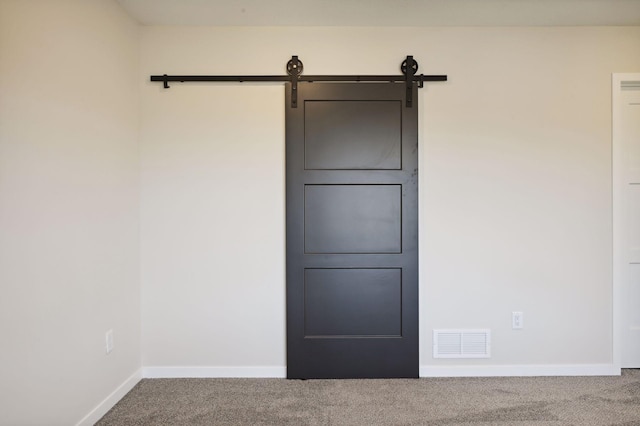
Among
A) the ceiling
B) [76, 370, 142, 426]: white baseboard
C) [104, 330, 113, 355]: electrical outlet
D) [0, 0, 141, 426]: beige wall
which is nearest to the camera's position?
[0, 0, 141, 426]: beige wall

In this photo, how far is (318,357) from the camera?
292 centimetres

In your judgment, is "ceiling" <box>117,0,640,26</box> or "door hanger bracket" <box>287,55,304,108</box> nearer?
"ceiling" <box>117,0,640,26</box>

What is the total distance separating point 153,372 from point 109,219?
1.18 meters

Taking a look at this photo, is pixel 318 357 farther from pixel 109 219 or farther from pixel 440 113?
pixel 440 113

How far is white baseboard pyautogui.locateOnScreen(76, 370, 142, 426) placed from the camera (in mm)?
2283

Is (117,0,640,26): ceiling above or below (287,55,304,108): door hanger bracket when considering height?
above

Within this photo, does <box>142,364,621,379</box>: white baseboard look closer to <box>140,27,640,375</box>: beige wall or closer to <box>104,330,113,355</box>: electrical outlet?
<box>140,27,640,375</box>: beige wall

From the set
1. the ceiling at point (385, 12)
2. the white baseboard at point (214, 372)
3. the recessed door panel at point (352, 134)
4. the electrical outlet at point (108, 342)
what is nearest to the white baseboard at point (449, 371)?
the white baseboard at point (214, 372)

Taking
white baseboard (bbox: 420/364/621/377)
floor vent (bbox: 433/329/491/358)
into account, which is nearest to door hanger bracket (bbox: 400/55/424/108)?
floor vent (bbox: 433/329/491/358)

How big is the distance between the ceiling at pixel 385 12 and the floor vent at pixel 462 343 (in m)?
2.20

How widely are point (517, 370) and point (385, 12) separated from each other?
2.67 m

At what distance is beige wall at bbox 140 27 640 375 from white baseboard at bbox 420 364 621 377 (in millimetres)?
19

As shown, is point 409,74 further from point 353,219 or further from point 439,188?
point 353,219

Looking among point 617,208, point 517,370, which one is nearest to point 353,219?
point 517,370
